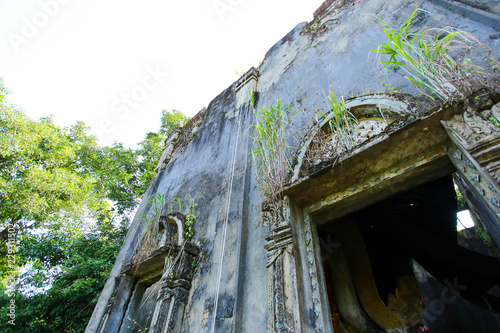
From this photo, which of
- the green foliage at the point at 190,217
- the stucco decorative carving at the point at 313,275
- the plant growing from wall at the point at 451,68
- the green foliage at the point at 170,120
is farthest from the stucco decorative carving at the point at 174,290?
the green foliage at the point at 170,120

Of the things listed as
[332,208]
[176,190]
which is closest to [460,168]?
[332,208]

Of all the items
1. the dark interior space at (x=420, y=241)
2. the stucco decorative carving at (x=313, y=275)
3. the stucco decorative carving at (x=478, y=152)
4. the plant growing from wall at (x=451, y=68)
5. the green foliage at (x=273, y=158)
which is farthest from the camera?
the dark interior space at (x=420, y=241)

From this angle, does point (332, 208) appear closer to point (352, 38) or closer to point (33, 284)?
point (352, 38)

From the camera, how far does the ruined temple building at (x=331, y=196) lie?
1.95 metres

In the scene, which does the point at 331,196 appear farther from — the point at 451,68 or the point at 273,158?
the point at 451,68

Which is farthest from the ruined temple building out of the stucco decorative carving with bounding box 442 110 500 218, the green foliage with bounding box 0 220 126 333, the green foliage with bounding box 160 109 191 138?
the green foliage with bounding box 160 109 191 138

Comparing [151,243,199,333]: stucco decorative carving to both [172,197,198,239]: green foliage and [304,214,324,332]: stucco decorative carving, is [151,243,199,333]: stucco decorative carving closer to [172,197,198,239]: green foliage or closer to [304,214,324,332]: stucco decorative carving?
[172,197,198,239]: green foliage

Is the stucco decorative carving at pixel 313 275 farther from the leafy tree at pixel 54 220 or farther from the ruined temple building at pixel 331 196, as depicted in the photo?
the leafy tree at pixel 54 220

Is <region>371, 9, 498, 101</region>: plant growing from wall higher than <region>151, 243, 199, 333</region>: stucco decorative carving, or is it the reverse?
<region>371, 9, 498, 101</region>: plant growing from wall

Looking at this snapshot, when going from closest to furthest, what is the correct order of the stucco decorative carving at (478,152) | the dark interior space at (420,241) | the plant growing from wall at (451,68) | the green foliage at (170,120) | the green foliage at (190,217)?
the stucco decorative carving at (478,152) < the plant growing from wall at (451,68) < the dark interior space at (420,241) < the green foliage at (190,217) < the green foliage at (170,120)

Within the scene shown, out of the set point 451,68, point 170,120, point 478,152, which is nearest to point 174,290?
point 478,152

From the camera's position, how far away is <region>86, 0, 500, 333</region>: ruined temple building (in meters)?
1.95

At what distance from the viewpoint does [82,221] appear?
881cm

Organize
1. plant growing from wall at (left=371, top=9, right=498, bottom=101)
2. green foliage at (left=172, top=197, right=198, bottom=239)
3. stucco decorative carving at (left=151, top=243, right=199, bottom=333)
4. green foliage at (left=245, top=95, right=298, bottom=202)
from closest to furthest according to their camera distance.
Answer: plant growing from wall at (left=371, top=9, right=498, bottom=101) < green foliage at (left=245, top=95, right=298, bottom=202) < stucco decorative carving at (left=151, top=243, right=199, bottom=333) < green foliage at (left=172, top=197, right=198, bottom=239)
